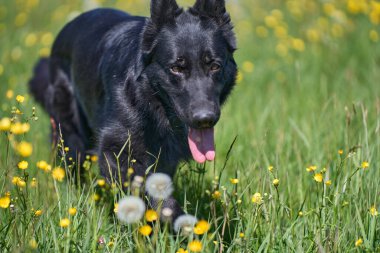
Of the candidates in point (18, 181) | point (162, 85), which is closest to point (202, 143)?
point (162, 85)

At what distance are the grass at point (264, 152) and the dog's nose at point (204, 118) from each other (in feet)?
0.93

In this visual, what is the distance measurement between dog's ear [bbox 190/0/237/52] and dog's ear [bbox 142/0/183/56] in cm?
13

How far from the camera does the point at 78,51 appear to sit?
427 cm

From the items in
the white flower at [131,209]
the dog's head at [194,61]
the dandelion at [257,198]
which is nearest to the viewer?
the white flower at [131,209]

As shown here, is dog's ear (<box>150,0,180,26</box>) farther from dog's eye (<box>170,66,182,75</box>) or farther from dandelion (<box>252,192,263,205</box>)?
dandelion (<box>252,192,263,205</box>)

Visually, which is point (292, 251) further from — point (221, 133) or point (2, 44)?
point (2, 44)

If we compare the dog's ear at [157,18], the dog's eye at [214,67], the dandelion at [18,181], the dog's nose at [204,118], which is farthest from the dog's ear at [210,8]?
the dandelion at [18,181]

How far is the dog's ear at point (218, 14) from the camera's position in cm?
341

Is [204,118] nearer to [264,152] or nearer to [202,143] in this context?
[202,143]

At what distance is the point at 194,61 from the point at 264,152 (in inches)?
39.2

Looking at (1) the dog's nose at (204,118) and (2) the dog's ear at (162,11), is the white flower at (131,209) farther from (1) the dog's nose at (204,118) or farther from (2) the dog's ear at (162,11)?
(2) the dog's ear at (162,11)

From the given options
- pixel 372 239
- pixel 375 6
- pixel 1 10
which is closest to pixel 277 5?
pixel 375 6

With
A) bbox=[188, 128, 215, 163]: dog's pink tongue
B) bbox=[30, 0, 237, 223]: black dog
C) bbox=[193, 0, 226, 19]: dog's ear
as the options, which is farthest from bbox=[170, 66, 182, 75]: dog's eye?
bbox=[193, 0, 226, 19]: dog's ear

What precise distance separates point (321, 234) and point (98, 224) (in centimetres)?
111
